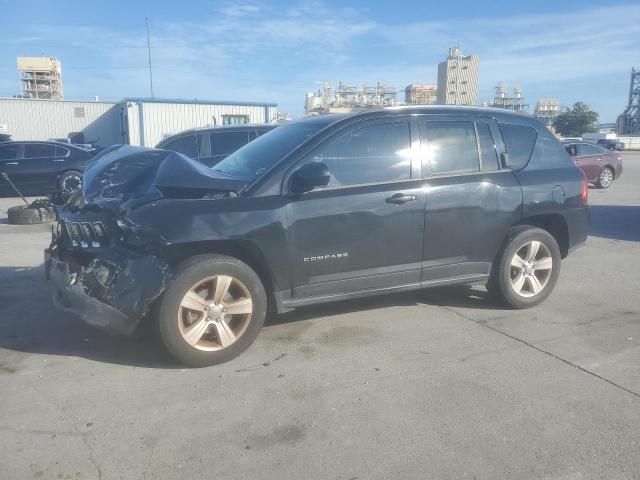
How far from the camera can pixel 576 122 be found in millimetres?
96375

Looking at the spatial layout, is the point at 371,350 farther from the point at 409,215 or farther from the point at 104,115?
the point at 104,115

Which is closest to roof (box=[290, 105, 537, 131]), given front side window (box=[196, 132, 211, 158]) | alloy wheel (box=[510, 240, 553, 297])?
alloy wheel (box=[510, 240, 553, 297])

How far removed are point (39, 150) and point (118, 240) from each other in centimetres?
1265

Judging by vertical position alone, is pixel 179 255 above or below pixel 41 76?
below

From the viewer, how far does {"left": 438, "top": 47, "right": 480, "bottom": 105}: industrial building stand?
1990cm

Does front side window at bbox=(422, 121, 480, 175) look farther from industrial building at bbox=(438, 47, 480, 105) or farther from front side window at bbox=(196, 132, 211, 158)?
industrial building at bbox=(438, 47, 480, 105)

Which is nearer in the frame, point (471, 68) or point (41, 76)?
point (471, 68)

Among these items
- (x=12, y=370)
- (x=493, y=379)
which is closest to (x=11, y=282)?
(x=12, y=370)

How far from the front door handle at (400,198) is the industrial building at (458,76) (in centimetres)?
1493

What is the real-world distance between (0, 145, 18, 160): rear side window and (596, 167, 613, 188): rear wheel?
1706cm

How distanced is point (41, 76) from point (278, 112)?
121 m

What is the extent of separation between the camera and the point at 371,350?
421cm

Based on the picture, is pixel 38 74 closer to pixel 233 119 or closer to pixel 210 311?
pixel 233 119

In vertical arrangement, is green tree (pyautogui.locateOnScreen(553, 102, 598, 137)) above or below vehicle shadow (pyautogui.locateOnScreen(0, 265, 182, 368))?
above
